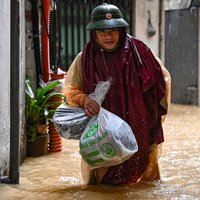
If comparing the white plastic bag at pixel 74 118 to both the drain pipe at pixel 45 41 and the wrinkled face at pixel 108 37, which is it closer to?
the wrinkled face at pixel 108 37

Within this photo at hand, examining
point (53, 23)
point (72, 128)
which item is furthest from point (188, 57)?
point (72, 128)

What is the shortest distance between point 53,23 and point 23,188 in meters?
3.09

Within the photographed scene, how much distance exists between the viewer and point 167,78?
444 centimetres

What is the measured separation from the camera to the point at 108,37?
428 cm

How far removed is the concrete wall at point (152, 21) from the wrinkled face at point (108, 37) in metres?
6.57

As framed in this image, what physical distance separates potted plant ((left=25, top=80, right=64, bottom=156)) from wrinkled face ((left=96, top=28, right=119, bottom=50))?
77.6 inches

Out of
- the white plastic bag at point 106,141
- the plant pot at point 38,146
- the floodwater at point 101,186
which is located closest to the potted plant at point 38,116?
the plant pot at point 38,146

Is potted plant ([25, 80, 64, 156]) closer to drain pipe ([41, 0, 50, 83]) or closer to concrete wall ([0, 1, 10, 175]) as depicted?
drain pipe ([41, 0, 50, 83])

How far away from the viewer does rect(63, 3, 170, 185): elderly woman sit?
4.31m

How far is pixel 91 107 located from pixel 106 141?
411 mm

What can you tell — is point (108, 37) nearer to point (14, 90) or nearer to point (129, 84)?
point (129, 84)

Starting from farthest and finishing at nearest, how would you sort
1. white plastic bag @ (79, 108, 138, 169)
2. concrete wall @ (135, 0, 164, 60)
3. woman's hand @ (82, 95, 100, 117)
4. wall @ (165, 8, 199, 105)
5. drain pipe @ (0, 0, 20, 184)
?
wall @ (165, 8, 199, 105) → concrete wall @ (135, 0, 164, 60) → drain pipe @ (0, 0, 20, 184) → woman's hand @ (82, 95, 100, 117) → white plastic bag @ (79, 108, 138, 169)

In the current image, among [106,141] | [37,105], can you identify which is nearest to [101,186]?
[106,141]

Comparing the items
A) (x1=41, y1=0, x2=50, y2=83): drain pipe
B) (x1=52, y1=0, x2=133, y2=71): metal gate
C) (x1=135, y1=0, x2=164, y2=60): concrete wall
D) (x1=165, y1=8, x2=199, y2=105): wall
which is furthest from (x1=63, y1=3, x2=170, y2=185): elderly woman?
(x1=165, y1=8, x2=199, y2=105): wall
